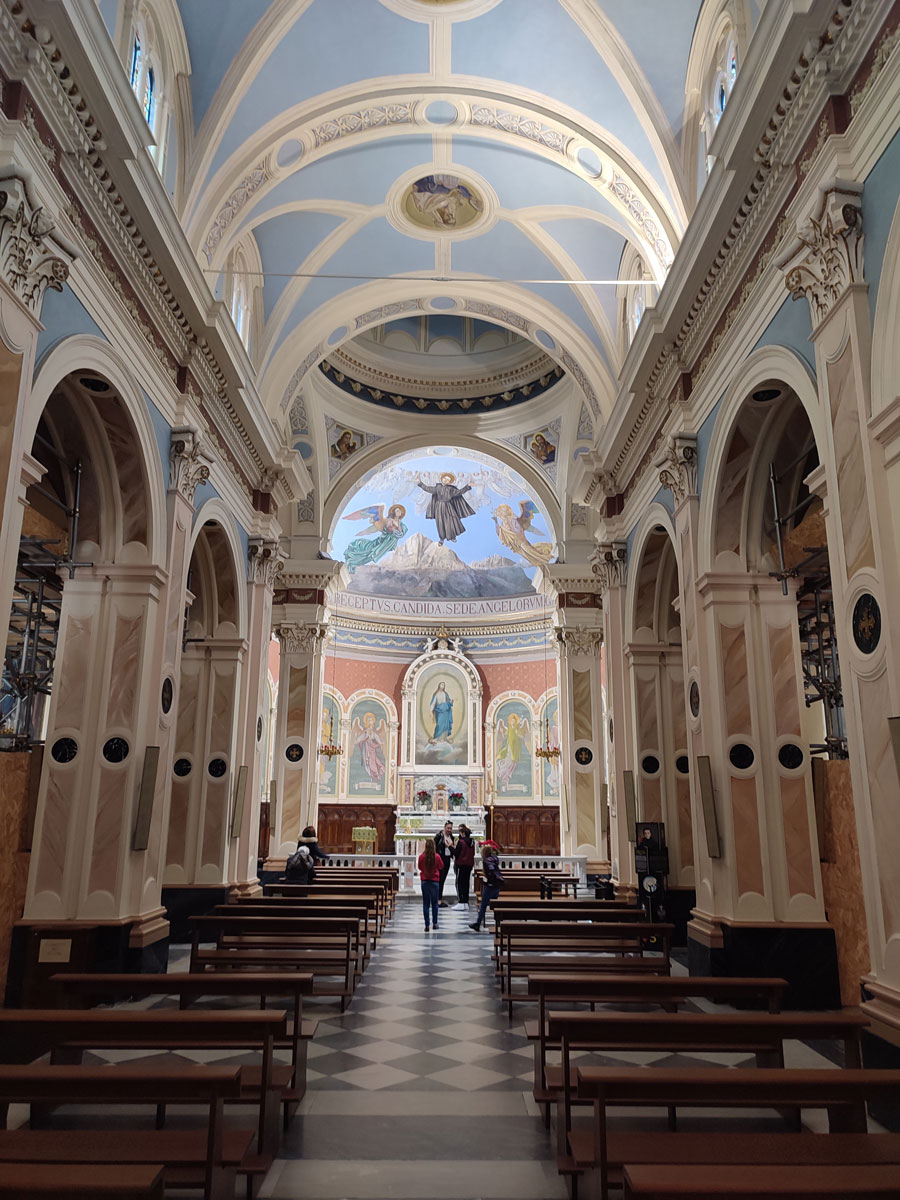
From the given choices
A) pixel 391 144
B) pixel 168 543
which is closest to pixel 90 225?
pixel 168 543

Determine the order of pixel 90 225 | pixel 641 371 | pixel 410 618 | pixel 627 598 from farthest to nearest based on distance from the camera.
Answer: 1. pixel 410 618
2. pixel 627 598
3. pixel 641 371
4. pixel 90 225

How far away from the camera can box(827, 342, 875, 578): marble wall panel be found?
6008 mm

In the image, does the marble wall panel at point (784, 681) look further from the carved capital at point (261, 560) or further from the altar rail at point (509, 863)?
the altar rail at point (509, 863)

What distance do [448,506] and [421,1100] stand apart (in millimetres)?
24838

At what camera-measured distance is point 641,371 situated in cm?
1170

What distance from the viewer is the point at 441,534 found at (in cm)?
3005

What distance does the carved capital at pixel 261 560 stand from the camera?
→ 14.6 m

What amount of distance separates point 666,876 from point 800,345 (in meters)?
7.43

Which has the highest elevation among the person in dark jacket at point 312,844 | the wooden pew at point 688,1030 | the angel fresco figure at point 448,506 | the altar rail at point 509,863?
the angel fresco figure at point 448,506

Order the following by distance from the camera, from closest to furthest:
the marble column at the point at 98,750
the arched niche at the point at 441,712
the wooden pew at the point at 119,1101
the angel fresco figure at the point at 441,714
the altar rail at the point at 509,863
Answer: the wooden pew at the point at 119,1101 → the marble column at the point at 98,750 → the altar rail at the point at 509,863 → the arched niche at the point at 441,712 → the angel fresco figure at the point at 441,714

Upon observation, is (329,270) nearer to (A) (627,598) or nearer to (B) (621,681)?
(A) (627,598)

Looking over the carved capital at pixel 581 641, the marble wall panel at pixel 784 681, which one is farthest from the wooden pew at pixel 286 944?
the carved capital at pixel 581 641

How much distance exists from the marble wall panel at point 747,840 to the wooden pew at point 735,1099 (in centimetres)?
517

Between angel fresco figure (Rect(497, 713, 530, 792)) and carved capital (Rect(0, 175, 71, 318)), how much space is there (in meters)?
23.3
